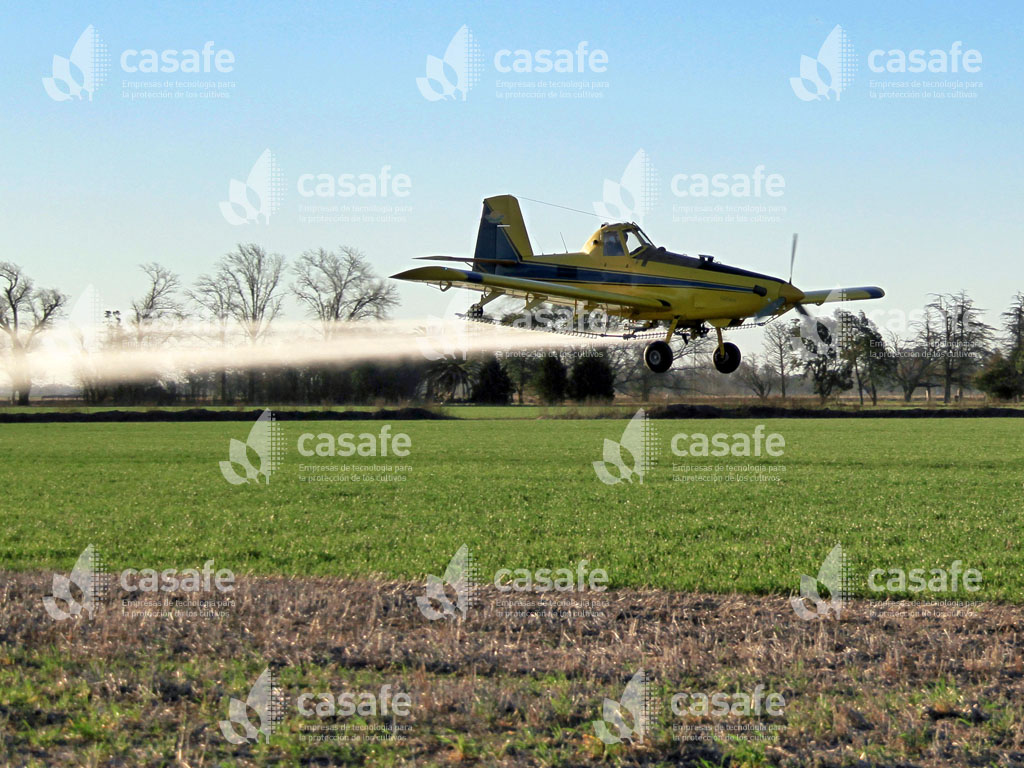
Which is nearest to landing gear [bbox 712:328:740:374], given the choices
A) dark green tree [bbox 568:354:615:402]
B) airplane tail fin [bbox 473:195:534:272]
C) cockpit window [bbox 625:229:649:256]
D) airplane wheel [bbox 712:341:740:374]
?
airplane wheel [bbox 712:341:740:374]

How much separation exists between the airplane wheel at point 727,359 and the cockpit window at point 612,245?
2.96 metres

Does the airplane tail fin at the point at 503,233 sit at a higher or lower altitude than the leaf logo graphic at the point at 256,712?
higher

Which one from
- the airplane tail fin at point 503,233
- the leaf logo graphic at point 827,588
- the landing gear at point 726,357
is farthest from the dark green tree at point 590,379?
the landing gear at point 726,357

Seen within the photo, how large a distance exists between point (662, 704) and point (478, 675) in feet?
7.25

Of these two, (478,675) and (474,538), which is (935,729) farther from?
(474,538)

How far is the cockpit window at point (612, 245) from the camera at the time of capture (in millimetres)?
14195

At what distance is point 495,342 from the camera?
3206cm

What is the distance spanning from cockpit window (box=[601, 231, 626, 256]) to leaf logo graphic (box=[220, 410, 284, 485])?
78.7 feet

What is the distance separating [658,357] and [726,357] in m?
0.82

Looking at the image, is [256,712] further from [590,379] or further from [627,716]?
[590,379]

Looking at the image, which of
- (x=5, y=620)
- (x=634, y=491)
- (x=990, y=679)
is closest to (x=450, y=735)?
(x=990, y=679)

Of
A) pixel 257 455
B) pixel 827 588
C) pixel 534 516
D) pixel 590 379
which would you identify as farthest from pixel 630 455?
pixel 827 588

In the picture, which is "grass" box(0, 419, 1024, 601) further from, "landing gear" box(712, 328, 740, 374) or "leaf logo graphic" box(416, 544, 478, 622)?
"landing gear" box(712, 328, 740, 374)

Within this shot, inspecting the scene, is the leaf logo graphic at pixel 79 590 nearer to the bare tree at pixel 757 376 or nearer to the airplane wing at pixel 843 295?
the airplane wing at pixel 843 295
